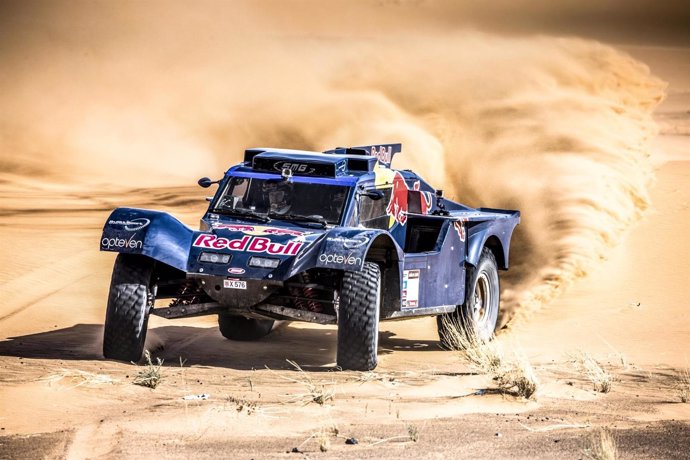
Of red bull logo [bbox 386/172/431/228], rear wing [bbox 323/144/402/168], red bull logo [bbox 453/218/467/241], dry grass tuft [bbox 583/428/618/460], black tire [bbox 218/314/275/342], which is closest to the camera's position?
dry grass tuft [bbox 583/428/618/460]

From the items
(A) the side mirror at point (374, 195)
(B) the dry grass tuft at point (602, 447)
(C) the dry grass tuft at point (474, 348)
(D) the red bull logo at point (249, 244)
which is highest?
(A) the side mirror at point (374, 195)

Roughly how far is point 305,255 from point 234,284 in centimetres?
67

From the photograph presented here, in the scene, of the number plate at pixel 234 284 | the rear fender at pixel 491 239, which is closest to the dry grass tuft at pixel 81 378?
the number plate at pixel 234 284

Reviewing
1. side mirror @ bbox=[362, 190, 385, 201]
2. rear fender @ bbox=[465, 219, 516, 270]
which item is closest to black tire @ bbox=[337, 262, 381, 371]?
side mirror @ bbox=[362, 190, 385, 201]

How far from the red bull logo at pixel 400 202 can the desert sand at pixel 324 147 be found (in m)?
1.42

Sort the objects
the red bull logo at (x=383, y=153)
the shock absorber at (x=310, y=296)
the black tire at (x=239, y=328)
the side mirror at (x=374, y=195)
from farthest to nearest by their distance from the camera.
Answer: the red bull logo at (x=383, y=153), the black tire at (x=239, y=328), the side mirror at (x=374, y=195), the shock absorber at (x=310, y=296)

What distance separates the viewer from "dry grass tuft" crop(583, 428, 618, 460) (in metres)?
7.07

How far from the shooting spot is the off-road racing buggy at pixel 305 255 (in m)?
10.3

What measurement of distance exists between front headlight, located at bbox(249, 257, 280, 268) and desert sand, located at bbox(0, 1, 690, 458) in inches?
36.2

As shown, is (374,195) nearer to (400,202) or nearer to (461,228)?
(400,202)

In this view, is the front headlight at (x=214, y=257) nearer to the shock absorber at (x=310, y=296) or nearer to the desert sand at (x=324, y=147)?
the shock absorber at (x=310, y=296)

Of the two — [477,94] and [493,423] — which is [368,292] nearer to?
[493,423]

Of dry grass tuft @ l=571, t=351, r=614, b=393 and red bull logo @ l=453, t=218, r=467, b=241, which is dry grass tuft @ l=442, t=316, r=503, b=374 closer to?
dry grass tuft @ l=571, t=351, r=614, b=393

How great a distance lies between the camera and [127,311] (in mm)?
10406
